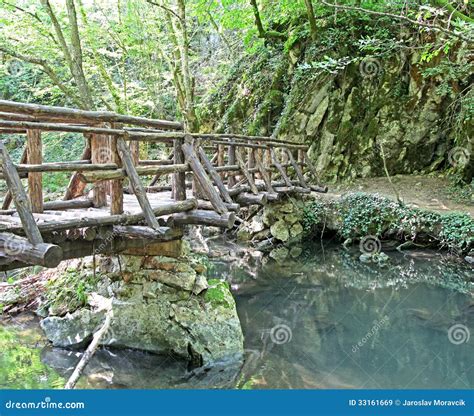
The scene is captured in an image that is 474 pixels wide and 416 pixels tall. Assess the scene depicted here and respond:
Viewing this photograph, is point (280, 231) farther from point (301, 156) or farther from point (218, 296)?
point (218, 296)

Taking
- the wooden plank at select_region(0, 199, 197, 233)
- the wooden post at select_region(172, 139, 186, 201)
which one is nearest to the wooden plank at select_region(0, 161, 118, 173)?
the wooden plank at select_region(0, 199, 197, 233)

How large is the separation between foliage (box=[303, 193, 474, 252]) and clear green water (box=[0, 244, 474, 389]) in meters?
0.66

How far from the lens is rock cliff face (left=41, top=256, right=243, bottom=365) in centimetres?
640

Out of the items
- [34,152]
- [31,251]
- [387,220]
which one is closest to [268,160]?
[387,220]

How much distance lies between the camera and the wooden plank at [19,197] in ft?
12.6

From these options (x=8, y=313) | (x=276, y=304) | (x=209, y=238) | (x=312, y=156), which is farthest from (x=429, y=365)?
(x=312, y=156)

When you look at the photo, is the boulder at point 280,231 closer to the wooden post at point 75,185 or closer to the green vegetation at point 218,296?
the green vegetation at point 218,296

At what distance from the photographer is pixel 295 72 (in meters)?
15.4

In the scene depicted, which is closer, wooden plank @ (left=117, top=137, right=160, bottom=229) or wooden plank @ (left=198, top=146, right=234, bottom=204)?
wooden plank @ (left=117, top=137, right=160, bottom=229)

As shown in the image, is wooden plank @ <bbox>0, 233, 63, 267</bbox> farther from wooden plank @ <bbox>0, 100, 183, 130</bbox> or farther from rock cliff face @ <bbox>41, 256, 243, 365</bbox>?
rock cliff face @ <bbox>41, 256, 243, 365</bbox>

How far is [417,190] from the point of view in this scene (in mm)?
13414

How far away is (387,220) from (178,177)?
24.3ft

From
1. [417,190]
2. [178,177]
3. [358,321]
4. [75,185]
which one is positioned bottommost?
[358,321]

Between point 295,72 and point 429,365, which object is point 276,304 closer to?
point 429,365
